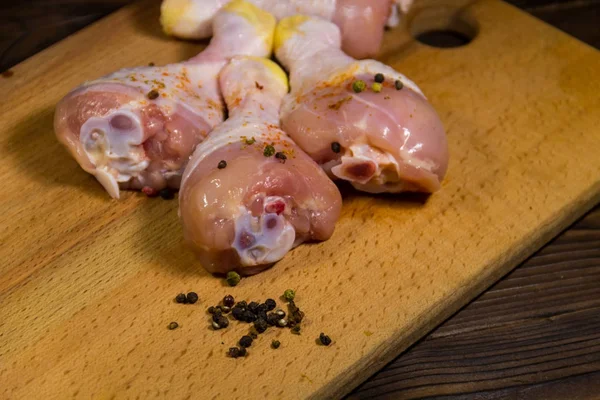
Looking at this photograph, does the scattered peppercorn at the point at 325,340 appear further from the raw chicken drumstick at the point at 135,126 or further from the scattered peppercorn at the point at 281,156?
the raw chicken drumstick at the point at 135,126

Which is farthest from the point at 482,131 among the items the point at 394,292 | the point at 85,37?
the point at 85,37

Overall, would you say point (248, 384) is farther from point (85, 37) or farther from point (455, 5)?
point (455, 5)

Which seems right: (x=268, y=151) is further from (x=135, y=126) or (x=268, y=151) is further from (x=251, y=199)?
(x=135, y=126)

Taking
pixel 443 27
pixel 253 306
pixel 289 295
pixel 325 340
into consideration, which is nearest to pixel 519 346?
pixel 325 340

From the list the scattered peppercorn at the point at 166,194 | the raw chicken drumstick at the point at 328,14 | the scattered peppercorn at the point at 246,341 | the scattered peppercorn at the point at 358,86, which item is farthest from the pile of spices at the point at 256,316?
the raw chicken drumstick at the point at 328,14

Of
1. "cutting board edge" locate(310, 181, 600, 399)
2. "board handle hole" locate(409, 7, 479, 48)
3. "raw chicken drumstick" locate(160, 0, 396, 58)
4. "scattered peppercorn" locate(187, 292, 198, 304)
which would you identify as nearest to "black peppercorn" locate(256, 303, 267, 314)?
"scattered peppercorn" locate(187, 292, 198, 304)

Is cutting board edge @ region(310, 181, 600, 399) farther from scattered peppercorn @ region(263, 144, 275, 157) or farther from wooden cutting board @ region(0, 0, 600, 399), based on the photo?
scattered peppercorn @ region(263, 144, 275, 157)
